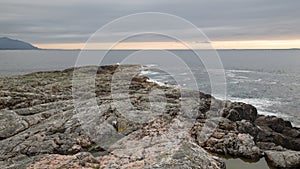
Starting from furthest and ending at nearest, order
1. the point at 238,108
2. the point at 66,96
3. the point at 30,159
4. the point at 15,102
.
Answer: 1. the point at 238,108
2. the point at 66,96
3. the point at 15,102
4. the point at 30,159

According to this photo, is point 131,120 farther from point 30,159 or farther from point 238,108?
point 238,108

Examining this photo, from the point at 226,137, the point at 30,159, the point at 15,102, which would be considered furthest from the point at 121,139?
the point at 15,102

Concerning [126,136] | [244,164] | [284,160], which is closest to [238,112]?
[284,160]

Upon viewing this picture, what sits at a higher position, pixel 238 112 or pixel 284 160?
pixel 238 112

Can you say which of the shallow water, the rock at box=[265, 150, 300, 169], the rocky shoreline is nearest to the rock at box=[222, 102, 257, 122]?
the rocky shoreline

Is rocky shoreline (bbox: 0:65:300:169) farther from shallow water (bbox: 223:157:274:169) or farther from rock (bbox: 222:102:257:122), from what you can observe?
shallow water (bbox: 223:157:274:169)

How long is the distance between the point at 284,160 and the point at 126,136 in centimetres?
1048

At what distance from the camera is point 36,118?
62.8 ft

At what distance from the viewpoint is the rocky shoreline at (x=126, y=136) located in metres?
12.4

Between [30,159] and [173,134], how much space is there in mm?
7312

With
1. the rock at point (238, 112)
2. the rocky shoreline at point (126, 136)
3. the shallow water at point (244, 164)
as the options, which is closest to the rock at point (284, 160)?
the rocky shoreline at point (126, 136)

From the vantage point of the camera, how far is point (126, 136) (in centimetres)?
1669

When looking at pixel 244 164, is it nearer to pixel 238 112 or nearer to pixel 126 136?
pixel 126 136

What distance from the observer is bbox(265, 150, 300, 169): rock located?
18.3 m
